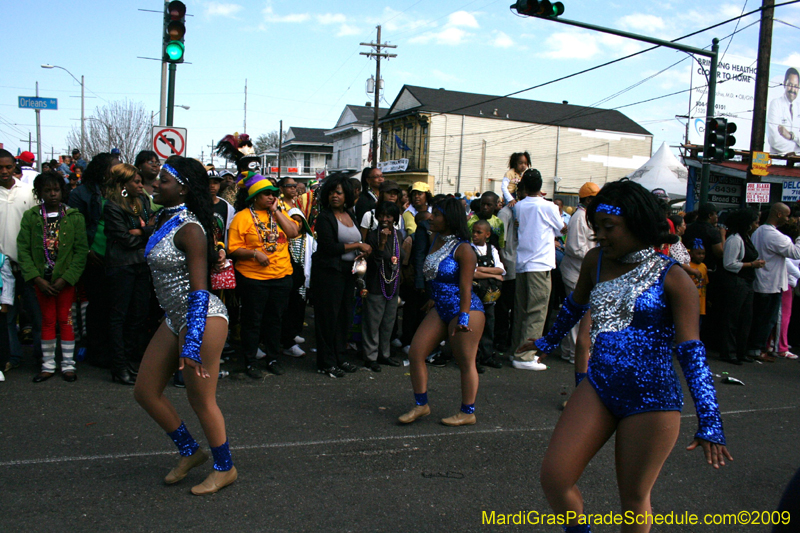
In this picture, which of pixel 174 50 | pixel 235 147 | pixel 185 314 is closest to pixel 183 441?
pixel 185 314

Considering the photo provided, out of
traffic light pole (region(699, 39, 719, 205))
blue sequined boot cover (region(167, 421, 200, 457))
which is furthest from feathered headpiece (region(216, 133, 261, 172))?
traffic light pole (region(699, 39, 719, 205))

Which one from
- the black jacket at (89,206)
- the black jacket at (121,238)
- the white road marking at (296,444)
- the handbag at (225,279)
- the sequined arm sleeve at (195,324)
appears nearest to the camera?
the sequined arm sleeve at (195,324)

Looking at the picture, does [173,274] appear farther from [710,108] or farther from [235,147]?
[710,108]

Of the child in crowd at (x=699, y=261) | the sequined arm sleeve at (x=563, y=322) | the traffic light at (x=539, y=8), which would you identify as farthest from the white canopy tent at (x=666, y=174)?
the sequined arm sleeve at (x=563, y=322)

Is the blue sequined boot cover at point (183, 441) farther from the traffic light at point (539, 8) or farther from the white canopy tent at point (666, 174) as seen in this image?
the white canopy tent at point (666, 174)

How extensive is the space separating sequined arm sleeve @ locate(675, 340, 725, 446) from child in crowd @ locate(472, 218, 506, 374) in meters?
3.70

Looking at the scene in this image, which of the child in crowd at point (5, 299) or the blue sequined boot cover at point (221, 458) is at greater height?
the child in crowd at point (5, 299)

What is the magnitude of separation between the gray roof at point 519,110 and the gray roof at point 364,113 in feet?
25.8

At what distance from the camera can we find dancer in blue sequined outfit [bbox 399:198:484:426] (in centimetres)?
511

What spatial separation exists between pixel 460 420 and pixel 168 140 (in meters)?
6.81

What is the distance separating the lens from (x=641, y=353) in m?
2.69

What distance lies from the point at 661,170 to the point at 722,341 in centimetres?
1784

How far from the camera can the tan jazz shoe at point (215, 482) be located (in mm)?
3758

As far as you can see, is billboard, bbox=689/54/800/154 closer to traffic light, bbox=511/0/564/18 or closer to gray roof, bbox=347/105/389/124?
traffic light, bbox=511/0/564/18
